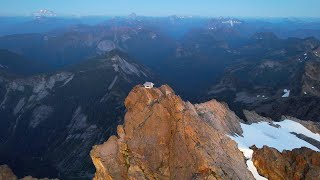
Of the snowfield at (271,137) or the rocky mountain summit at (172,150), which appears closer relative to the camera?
the rocky mountain summit at (172,150)

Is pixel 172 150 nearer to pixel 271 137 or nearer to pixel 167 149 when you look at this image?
pixel 167 149

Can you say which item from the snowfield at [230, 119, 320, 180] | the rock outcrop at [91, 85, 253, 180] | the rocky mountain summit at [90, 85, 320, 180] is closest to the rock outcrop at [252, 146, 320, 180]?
the rocky mountain summit at [90, 85, 320, 180]

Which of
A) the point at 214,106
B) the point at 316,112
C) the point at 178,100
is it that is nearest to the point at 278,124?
the point at 214,106

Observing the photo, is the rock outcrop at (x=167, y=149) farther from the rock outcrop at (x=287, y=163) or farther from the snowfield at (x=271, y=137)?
the snowfield at (x=271, y=137)

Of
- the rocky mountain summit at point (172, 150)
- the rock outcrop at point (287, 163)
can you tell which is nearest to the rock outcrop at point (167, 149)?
the rocky mountain summit at point (172, 150)

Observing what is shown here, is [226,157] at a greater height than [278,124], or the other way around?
[226,157]

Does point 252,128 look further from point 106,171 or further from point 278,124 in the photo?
point 106,171
